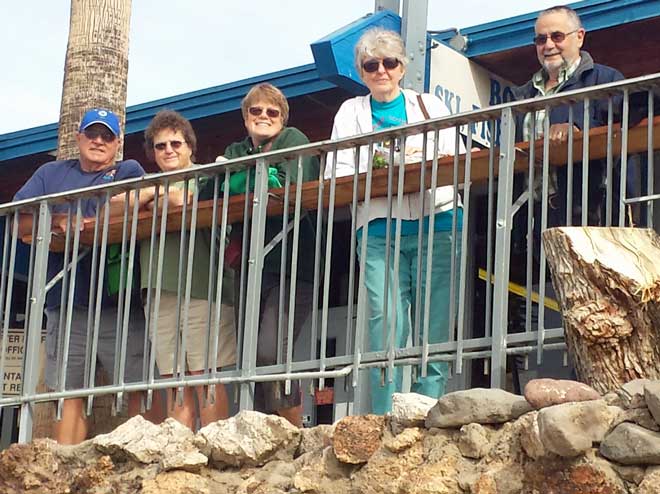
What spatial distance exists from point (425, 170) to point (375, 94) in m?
1.15

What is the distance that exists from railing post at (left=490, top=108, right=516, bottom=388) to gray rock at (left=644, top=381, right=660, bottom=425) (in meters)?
1.04

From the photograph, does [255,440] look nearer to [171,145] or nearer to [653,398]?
[653,398]

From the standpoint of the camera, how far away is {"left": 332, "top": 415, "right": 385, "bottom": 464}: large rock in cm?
599

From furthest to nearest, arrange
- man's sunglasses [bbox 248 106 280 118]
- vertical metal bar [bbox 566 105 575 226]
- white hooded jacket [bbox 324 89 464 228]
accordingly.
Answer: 1. man's sunglasses [bbox 248 106 280 118]
2. white hooded jacket [bbox 324 89 464 228]
3. vertical metal bar [bbox 566 105 575 226]

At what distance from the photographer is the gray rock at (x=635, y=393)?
17.1 feet

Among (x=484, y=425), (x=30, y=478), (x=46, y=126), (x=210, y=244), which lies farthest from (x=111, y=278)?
(x=46, y=126)

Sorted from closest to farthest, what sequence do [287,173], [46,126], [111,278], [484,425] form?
[484,425] → [287,173] → [111,278] → [46,126]

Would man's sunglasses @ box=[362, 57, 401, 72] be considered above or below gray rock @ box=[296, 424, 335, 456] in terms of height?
above

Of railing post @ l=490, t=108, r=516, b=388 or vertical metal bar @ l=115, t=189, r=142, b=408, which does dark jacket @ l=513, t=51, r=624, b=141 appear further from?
vertical metal bar @ l=115, t=189, r=142, b=408

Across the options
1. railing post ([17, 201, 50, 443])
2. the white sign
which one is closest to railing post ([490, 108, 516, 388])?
the white sign

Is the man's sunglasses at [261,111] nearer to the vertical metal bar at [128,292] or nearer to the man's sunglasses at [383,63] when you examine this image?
the man's sunglasses at [383,63]

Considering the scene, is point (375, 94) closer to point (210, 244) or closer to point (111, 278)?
point (210, 244)

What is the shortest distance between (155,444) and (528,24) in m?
4.58

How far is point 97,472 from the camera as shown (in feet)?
22.6
